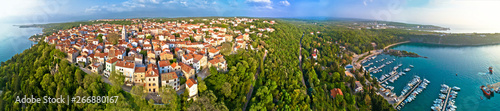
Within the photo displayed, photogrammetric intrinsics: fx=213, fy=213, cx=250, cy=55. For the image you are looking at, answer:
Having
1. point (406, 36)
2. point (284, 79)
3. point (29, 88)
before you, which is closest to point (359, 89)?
point (284, 79)

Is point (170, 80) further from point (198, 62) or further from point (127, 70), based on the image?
point (198, 62)

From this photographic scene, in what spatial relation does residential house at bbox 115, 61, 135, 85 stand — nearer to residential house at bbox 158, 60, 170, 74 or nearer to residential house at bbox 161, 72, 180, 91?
residential house at bbox 158, 60, 170, 74

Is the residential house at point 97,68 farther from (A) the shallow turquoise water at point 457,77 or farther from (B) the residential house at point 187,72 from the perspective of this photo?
(A) the shallow turquoise water at point 457,77

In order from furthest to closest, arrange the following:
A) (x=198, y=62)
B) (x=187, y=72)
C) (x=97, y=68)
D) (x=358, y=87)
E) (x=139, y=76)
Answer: (x=358, y=87), (x=198, y=62), (x=97, y=68), (x=187, y=72), (x=139, y=76)

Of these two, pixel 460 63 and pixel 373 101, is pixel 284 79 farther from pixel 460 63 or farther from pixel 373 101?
pixel 460 63

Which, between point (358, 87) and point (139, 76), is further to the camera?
point (358, 87)

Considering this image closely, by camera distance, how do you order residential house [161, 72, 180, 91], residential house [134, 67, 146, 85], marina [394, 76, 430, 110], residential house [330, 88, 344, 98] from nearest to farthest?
residential house [161, 72, 180, 91] < residential house [134, 67, 146, 85] < residential house [330, 88, 344, 98] < marina [394, 76, 430, 110]

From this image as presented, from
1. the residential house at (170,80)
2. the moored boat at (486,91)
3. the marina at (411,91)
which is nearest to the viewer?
the residential house at (170,80)

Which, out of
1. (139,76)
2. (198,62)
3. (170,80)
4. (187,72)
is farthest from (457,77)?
(139,76)

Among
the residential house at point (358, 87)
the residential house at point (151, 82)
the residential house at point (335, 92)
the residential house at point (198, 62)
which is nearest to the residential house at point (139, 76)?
the residential house at point (151, 82)

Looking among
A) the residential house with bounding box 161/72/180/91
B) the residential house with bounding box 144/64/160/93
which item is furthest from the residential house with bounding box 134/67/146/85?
the residential house with bounding box 161/72/180/91

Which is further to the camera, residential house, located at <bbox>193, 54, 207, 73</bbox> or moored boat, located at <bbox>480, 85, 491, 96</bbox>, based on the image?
moored boat, located at <bbox>480, 85, 491, 96</bbox>
